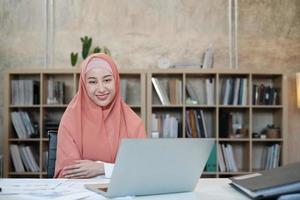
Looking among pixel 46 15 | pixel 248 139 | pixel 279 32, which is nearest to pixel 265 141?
pixel 248 139

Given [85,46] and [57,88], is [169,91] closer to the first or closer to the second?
[85,46]

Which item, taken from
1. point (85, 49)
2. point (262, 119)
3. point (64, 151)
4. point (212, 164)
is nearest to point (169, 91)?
point (212, 164)

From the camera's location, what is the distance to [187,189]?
1254 millimetres

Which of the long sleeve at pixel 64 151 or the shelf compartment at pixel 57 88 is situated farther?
the shelf compartment at pixel 57 88

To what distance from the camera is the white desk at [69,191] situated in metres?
1.16

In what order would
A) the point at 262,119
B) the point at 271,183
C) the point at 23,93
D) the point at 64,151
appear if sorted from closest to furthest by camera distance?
the point at 271,183 → the point at 64,151 → the point at 23,93 → the point at 262,119

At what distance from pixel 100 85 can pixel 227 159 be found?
211 cm

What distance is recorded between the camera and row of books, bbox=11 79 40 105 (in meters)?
3.74

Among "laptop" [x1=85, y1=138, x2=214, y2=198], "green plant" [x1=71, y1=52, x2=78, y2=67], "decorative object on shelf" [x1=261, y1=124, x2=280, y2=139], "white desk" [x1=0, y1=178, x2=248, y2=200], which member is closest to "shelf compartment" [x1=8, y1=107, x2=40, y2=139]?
"green plant" [x1=71, y1=52, x2=78, y2=67]

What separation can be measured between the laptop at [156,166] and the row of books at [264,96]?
9.00 feet

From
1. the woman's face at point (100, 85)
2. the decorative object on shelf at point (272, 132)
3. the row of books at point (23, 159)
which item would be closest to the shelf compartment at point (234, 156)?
the decorative object on shelf at point (272, 132)

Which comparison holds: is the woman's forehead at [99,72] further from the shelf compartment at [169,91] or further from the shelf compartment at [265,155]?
the shelf compartment at [265,155]

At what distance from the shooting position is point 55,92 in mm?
3791

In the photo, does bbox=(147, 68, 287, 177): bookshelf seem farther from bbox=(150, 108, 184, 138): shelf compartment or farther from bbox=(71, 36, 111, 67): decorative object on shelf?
bbox=(71, 36, 111, 67): decorative object on shelf
